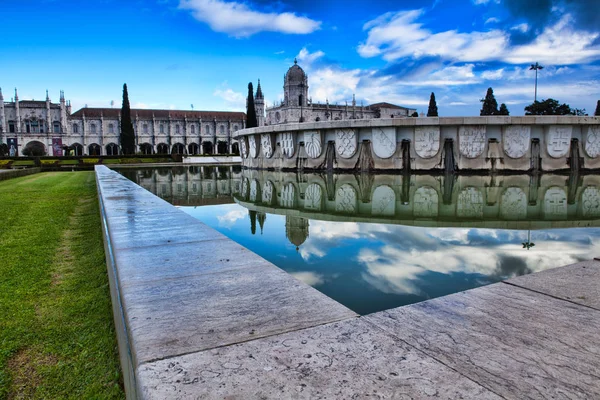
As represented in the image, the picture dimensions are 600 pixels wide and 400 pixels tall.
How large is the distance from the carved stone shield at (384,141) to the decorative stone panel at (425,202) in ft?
14.8

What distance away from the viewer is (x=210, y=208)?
731 cm

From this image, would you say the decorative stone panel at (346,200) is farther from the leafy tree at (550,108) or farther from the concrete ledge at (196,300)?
the leafy tree at (550,108)

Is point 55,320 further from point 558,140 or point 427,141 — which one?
point 558,140

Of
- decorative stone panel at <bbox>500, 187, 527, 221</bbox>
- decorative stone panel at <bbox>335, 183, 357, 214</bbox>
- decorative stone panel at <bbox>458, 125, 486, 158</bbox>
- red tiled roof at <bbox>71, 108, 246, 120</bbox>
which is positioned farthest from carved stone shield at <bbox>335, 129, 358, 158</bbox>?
red tiled roof at <bbox>71, 108, 246, 120</bbox>

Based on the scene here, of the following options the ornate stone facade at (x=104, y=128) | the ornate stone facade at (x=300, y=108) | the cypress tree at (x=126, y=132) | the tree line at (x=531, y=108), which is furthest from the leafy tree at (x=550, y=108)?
the cypress tree at (x=126, y=132)

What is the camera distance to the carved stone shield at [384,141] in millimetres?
14133

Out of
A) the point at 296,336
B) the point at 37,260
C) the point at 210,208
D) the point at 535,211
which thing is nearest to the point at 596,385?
the point at 296,336

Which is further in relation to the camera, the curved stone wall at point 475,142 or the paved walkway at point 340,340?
the curved stone wall at point 475,142

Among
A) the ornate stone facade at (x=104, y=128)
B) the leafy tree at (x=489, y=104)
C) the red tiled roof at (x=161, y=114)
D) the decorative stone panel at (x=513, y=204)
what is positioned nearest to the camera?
the decorative stone panel at (x=513, y=204)

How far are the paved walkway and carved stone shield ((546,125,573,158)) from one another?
12911mm

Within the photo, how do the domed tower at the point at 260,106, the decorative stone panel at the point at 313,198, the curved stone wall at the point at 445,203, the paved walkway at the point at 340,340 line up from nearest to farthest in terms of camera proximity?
the paved walkway at the point at 340,340, the curved stone wall at the point at 445,203, the decorative stone panel at the point at 313,198, the domed tower at the point at 260,106

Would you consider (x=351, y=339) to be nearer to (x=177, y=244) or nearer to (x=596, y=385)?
(x=596, y=385)

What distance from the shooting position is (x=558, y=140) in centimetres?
1366

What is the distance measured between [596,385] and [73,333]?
2385 millimetres
